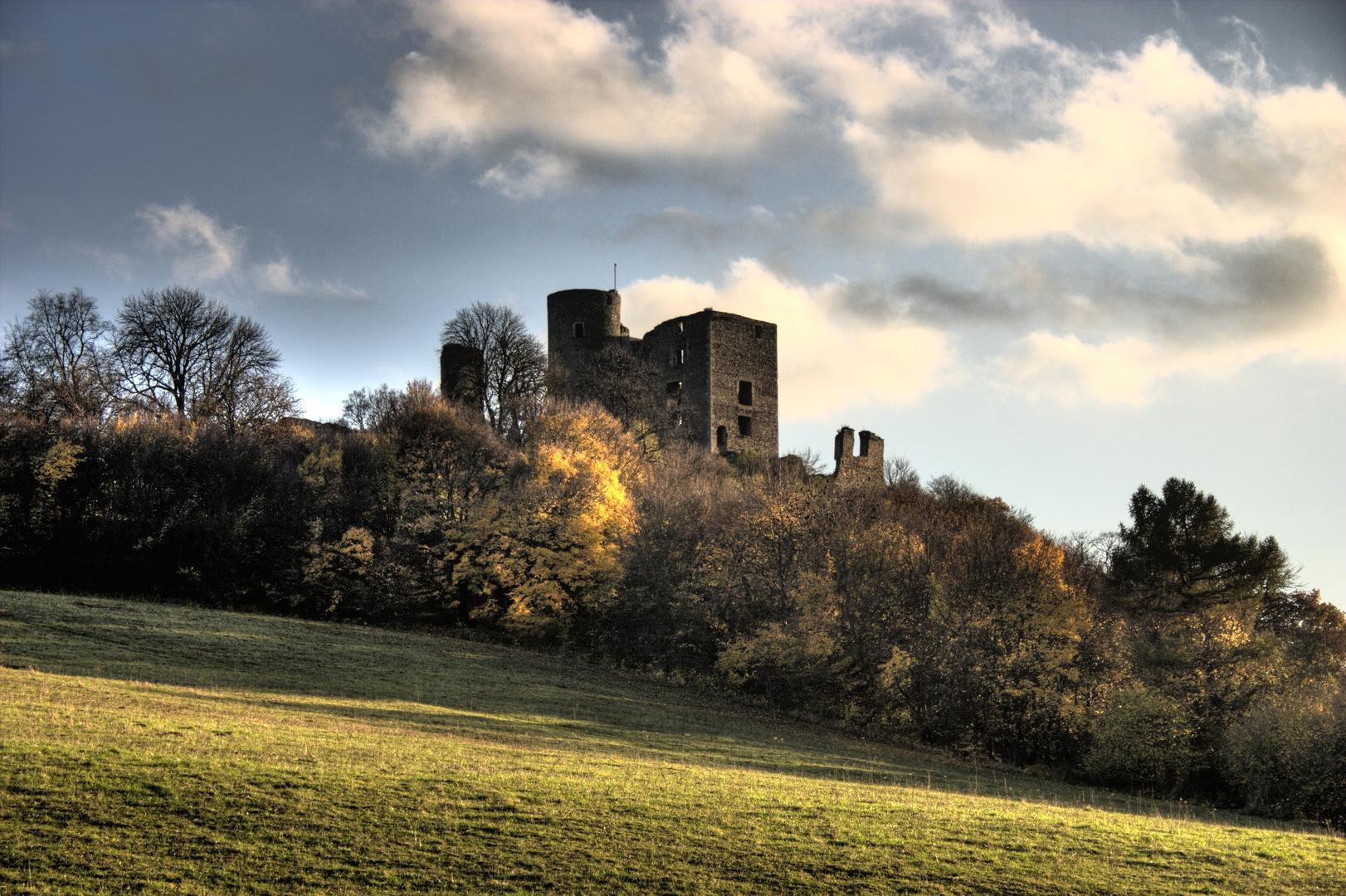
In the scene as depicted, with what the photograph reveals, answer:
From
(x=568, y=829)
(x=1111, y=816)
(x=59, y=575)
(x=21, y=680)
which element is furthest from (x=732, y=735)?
(x=59, y=575)

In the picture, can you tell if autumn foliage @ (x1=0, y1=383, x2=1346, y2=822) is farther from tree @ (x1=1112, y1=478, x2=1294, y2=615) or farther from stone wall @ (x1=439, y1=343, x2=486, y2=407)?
stone wall @ (x1=439, y1=343, x2=486, y2=407)

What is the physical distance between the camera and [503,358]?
183 feet

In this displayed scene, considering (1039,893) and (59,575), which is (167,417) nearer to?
(59,575)

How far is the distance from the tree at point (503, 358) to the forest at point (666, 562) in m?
0.22

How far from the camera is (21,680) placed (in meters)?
17.5

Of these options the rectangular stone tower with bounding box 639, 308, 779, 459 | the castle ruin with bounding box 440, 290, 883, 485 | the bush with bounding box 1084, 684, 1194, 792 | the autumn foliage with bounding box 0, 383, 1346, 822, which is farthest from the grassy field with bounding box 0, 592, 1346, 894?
the rectangular stone tower with bounding box 639, 308, 779, 459

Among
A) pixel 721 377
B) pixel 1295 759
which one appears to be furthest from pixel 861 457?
pixel 1295 759

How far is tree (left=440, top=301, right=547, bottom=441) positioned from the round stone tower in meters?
2.84

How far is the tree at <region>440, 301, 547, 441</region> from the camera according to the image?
53625mm

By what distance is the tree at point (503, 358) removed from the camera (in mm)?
53625

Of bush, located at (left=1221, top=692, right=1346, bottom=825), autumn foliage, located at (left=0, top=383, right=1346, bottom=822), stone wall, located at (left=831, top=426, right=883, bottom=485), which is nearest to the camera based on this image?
bush, located at (left=1221, top=692, right=1346, bottom=825)

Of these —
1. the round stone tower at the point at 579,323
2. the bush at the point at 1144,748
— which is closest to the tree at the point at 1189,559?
the bush at the point at 1144,748

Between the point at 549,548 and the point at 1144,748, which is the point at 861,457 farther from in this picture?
the point at 1144,748

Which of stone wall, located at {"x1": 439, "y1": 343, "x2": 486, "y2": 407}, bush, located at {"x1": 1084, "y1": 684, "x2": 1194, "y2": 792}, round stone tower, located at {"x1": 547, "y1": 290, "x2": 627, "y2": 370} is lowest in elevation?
bush, located at {"x1": 1084, "y1": 684, "x2": 1194, "y2": 792}
